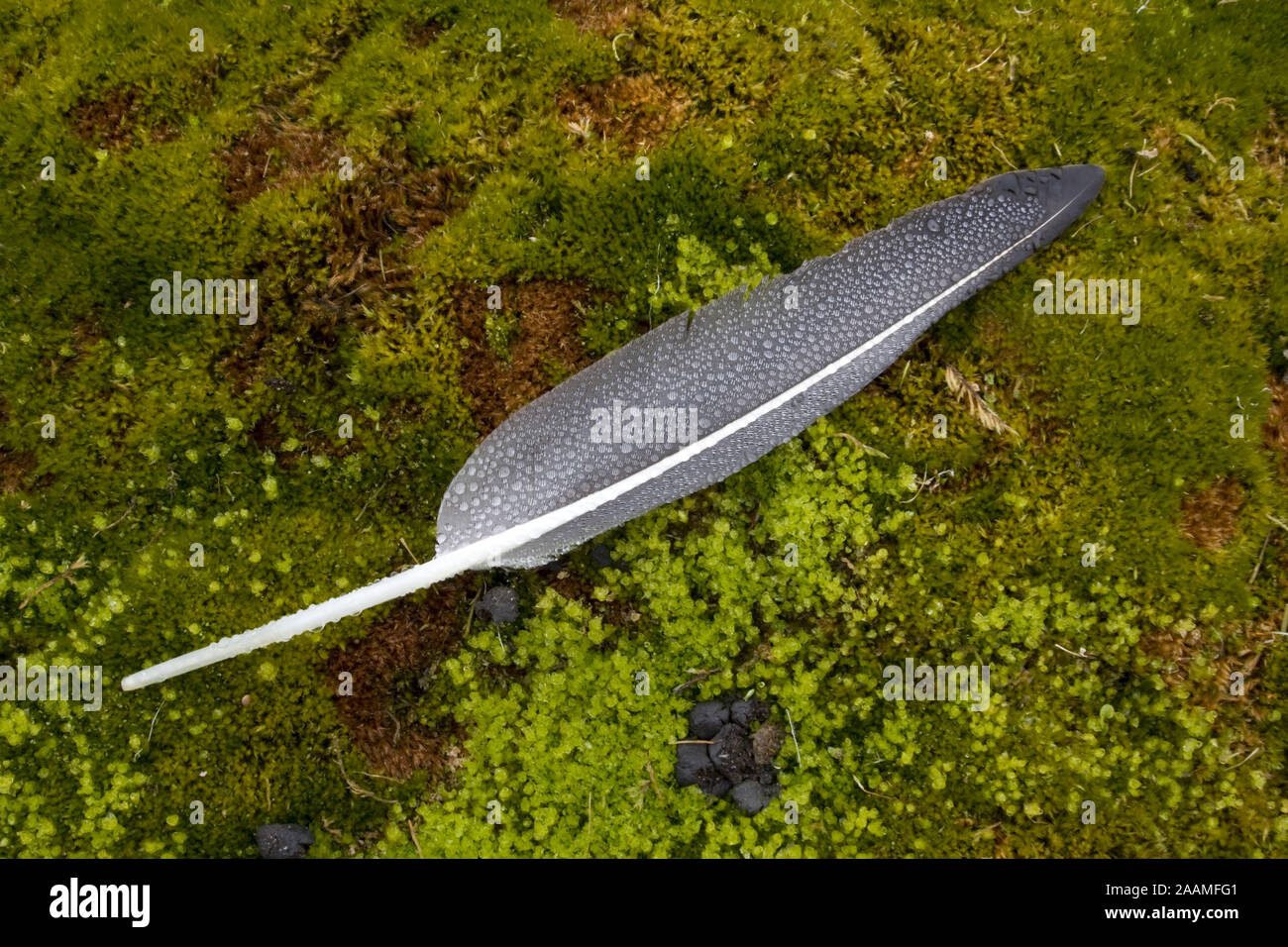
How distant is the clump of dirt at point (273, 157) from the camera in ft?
15.4

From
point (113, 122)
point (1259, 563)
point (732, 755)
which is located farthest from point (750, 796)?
point (113, 122)

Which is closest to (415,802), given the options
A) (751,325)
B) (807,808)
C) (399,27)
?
Answer: (807,808)

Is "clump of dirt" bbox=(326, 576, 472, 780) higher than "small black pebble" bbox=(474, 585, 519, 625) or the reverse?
the reverse

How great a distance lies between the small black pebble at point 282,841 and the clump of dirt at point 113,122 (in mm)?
4362

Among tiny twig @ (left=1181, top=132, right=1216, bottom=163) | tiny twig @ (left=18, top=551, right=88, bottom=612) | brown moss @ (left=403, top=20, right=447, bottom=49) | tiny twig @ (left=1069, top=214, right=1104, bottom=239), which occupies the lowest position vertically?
tiny twig @ (left=18, top=551, right=88, bottom=612)

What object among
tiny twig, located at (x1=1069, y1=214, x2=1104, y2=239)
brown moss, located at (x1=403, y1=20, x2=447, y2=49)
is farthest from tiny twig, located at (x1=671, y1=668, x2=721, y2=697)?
brown moss, located at (x1=403, y1=20, x2=447, y2=49)

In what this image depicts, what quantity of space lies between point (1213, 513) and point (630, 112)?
4.49m

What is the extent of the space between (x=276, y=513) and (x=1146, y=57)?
247 inches

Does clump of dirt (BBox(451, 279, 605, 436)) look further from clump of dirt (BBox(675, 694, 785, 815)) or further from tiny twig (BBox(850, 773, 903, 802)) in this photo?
tiny twig (BBox(850, 773, 903, 802))

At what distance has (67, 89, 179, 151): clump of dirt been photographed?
15.4ft

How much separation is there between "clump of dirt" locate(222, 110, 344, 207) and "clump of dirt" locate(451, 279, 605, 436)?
1.23 metres

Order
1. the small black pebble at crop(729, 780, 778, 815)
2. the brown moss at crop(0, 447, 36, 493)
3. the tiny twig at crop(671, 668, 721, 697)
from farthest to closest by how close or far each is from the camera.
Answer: the brown moss at crop(0, 447, 36, 493), the tiny twig at crop(671, 668, 721, 697), the small black pebble at crop(729, 780, 778, 815)

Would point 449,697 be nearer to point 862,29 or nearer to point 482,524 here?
point 482,524

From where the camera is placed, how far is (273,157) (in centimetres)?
472
